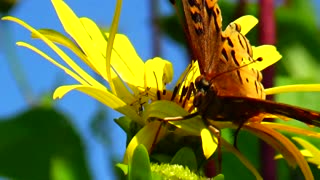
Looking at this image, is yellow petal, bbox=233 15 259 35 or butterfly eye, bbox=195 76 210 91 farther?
yellow petal, bbox=233 15 259 35

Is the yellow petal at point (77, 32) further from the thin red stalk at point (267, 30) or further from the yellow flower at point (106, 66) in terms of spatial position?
the thin red stalk at point (267, 30)

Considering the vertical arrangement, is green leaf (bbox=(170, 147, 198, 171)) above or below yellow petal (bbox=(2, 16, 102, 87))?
below

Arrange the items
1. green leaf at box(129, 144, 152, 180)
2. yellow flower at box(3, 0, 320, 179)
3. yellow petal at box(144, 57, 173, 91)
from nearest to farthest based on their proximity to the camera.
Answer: green leaf at box(129, 144, 152, 180)
yellow flower at box(3, 0, 320, 179)
yellow petal at box(144, 57, 173, 91)

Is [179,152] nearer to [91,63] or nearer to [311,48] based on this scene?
[91,63]

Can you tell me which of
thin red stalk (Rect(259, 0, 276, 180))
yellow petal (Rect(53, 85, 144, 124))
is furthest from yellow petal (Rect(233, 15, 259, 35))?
yellow petal (Rect(53, 85, 144, 124))

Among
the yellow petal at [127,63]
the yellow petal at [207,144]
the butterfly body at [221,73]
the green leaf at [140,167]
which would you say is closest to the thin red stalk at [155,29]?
the yellow petal at [127,63]

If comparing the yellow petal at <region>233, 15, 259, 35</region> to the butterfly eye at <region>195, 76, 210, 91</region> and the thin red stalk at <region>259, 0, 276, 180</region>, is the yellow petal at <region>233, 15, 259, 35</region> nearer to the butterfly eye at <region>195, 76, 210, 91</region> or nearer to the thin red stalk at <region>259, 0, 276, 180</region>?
the thin red stalk at <region>259, 0, 276, 180</region>

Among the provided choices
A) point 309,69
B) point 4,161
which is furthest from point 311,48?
point 4,161

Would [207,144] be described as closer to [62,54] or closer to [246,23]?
[62,54]
